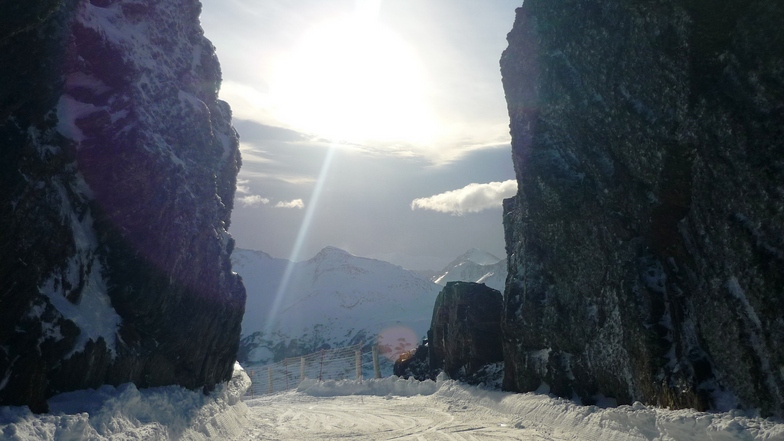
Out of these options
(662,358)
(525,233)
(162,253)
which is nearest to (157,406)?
(162,253)

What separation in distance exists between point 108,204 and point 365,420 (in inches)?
468

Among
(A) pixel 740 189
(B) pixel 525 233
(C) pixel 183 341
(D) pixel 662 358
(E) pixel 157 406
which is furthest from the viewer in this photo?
(B) pixel 525 233

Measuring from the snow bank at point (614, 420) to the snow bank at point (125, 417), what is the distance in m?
9.70

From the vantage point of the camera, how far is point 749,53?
12.5 meters

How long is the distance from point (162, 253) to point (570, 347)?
1589cm

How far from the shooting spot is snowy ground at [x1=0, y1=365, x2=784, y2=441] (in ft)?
33.7

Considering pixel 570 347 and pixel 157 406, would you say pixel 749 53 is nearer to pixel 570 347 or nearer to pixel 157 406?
pixel 570 347

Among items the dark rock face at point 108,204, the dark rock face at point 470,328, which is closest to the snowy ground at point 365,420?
the dark rock face at point 108,204

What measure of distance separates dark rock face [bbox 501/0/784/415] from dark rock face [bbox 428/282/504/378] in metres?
7.18

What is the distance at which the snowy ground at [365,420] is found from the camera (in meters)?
10.3

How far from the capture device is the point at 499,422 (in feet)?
60.5

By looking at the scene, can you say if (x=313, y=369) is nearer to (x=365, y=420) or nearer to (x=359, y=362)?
(x=359, y=362)

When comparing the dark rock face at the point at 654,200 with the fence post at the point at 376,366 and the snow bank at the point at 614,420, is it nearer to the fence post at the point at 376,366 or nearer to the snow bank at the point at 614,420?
the snow bank at the point at 614,420

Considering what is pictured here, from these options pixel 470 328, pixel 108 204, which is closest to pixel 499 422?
pixel 108 204
